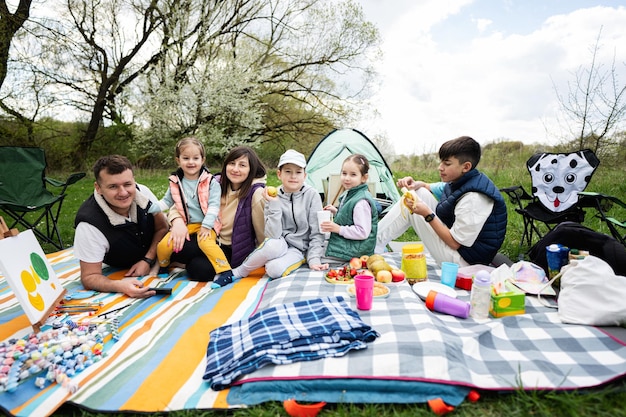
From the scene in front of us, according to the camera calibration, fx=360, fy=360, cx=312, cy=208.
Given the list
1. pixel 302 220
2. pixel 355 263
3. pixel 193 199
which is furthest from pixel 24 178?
pixel 355 263

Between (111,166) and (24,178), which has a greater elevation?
(24,178)

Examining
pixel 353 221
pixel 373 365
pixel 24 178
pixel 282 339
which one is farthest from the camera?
pixel 24 178

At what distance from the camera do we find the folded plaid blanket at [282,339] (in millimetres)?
1779

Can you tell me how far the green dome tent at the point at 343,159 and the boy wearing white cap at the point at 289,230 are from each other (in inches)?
68.0

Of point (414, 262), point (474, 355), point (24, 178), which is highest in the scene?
point (24, 178)

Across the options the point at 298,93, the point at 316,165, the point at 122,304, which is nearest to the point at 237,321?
the point at 122,304

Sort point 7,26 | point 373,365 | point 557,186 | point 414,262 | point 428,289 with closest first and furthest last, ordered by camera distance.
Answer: point 373,365, point 428,289, point 414,262, point 557,186, point 7,26

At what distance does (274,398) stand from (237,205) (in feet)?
6.87

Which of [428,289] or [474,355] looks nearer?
[474,355]

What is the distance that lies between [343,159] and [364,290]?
131 inches

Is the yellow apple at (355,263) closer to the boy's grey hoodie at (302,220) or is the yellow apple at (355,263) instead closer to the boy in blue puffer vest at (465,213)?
the boy's grey hoodie at (302,220)

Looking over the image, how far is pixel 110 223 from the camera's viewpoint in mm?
2934

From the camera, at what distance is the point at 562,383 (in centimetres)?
165

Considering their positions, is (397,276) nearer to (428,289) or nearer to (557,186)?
(428,289)
